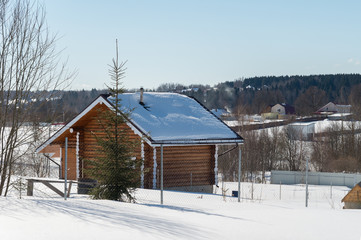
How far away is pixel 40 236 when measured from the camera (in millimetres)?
6562

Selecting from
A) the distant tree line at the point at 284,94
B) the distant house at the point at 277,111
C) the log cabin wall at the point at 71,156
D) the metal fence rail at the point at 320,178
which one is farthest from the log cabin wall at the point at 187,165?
the distant tree line at the point at 284,94

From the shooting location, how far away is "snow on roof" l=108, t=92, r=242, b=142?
61.4 ft

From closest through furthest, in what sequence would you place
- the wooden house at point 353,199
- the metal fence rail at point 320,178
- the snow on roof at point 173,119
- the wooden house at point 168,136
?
the wooden house at point 353,199
the wooden house at point 168,136
the snow on roof at point 173,119
the metal fence rail at point 320,178

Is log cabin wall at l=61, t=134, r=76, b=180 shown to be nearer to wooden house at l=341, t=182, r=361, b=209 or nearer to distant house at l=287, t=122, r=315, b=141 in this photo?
wooden house at l=341, t=182, r=361, b=209

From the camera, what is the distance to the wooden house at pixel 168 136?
60.2 feet

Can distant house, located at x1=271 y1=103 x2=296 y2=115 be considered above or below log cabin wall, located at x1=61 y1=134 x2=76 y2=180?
above

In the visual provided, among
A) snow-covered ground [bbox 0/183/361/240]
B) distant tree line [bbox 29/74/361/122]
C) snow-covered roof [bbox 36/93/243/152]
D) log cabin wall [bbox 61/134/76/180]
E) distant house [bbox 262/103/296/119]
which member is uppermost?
distant tree line [bbox 29/74/361/122]

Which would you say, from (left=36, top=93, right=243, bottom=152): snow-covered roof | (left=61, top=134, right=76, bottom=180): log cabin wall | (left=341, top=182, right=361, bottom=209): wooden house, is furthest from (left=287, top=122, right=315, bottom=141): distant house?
(left=61, top=134, right=76, bottom=180): log cabin wall

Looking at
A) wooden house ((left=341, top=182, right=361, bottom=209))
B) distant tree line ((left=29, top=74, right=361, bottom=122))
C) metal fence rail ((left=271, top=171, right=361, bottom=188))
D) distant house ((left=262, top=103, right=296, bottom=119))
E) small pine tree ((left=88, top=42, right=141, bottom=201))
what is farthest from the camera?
distant tree line ((left=29, top=74, right=361, bottom=122))

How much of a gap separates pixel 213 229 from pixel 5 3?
7955 mm

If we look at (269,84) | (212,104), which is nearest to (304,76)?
(269,84)

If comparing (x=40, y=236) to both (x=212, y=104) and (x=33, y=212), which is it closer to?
(x=33, y=212)

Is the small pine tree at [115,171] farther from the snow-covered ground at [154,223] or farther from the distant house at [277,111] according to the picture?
the distant house at [277,111]

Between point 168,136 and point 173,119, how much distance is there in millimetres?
1797
